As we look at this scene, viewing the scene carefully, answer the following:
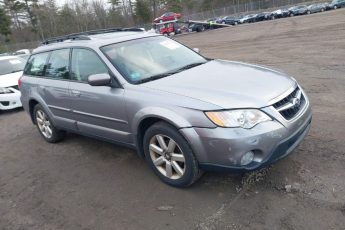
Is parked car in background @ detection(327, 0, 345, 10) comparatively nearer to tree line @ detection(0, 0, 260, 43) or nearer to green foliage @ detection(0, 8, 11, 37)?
tree line @ detection(0, 0, 260, 43)

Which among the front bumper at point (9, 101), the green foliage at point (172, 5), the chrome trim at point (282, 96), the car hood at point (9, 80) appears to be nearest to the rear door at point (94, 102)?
the chrome trim at point (282, 96)

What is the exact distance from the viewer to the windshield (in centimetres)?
1070

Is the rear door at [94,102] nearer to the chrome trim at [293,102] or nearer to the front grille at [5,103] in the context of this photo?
the chrome trim at [293,102]

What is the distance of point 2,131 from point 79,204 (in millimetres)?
4632

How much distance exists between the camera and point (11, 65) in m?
11.0

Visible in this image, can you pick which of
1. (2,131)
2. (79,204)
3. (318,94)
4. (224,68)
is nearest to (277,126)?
(224,68)

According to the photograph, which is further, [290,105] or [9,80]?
[9,80]

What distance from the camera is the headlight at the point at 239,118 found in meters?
3.32

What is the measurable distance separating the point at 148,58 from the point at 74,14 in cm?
7923

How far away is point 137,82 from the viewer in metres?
4.12

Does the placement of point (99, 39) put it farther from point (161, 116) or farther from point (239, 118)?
point (239, 118)

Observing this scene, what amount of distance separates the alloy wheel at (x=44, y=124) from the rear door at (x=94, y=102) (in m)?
1.25

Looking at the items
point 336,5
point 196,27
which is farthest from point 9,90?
point 336,5

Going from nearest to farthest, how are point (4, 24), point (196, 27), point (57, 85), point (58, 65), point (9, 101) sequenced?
point (57, 85), point (58, 65), point (9, 101), point (196, 27), point (4, 24)
